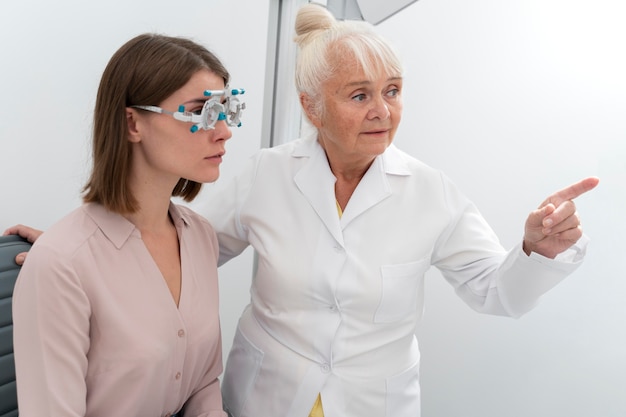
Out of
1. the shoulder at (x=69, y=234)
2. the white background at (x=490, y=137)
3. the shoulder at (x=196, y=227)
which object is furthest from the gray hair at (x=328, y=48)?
the shoulder at (x=69, y=234)

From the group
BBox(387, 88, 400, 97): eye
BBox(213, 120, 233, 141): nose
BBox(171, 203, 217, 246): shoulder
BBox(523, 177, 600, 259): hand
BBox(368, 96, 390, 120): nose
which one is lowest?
BBox(171, 203, 217, 246): shoulder

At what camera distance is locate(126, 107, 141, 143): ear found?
3.72 ft

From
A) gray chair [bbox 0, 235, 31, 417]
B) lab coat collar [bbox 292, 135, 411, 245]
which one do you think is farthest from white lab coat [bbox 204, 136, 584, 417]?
gray chair [bbox 0, 235, 31, 417]

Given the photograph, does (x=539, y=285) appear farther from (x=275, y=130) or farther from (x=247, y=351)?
A: (x=275, y=130)

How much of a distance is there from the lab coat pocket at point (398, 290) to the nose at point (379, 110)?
330 millimetres

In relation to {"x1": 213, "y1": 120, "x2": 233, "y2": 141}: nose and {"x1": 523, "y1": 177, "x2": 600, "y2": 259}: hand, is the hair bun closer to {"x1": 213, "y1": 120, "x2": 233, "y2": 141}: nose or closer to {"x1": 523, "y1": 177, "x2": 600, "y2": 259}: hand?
{"x1": 213, "y1": 120, "x2": 233, "y2": 141}: nose

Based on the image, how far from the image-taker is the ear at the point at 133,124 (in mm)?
1135

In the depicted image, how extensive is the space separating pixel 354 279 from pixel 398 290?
0.10 meters

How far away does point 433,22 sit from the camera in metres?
1.68

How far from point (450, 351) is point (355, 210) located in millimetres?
634

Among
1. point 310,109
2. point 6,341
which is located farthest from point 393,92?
point 6,341

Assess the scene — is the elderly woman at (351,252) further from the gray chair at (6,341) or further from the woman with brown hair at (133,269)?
the gray chair at (6,341)

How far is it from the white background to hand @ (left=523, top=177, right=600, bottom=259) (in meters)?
0.30

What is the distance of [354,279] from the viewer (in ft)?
4.33
